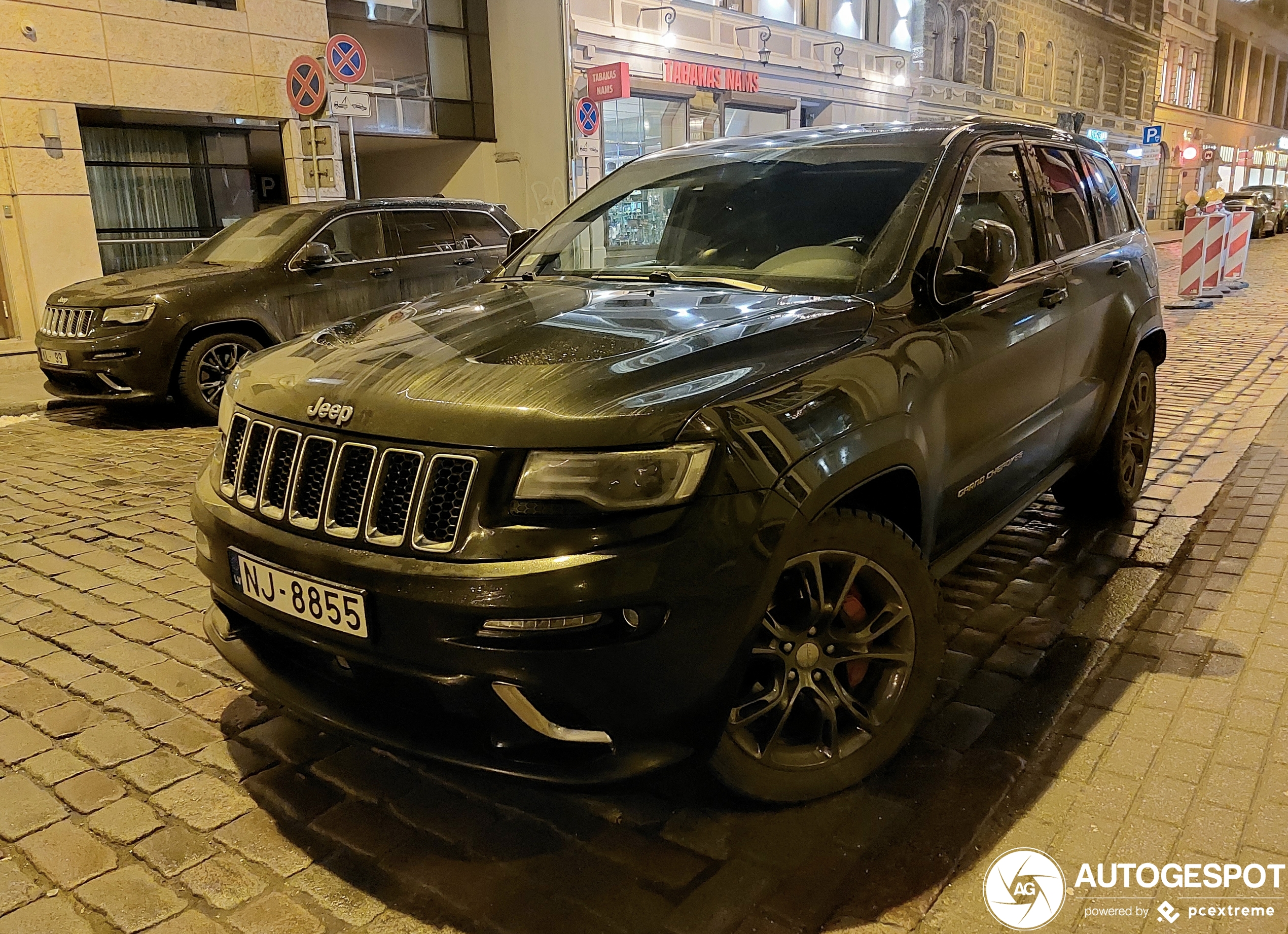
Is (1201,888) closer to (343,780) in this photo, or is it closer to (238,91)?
(343,780)

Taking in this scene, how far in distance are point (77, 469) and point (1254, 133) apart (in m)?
67.6

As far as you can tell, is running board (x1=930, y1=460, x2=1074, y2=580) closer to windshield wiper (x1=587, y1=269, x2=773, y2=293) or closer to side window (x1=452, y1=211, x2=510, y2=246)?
windshield wiper (x1=587, y1=269, x2=773, y2=293)

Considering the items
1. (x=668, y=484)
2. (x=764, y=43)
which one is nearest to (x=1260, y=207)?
(x=764, y=43)

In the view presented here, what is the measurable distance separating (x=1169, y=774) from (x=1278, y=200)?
147 feet

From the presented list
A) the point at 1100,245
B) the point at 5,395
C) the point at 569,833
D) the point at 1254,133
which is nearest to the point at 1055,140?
the point at 1100,245

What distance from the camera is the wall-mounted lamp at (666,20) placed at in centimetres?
1856

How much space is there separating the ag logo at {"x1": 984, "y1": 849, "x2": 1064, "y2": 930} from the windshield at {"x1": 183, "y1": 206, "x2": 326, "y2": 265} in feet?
24.6

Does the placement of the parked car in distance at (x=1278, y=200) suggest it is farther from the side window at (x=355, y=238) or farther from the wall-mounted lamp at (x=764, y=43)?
the side window at (x=355, y=238)

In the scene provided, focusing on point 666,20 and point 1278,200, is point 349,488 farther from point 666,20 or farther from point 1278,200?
point 1278,200

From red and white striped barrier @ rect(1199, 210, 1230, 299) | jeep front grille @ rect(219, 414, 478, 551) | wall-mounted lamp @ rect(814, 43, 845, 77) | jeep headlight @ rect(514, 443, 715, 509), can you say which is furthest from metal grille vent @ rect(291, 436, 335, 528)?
wall-mounted lamp @ rect(814, 43, 845, 77)

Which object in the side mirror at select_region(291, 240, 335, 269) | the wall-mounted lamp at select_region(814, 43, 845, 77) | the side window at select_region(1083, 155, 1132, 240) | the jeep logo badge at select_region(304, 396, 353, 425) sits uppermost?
the wall-mounted lamp at select_region(814, 43, 845, 77)

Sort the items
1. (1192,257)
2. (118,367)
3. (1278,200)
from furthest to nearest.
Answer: (1278,200) < (1192,257) < (118,367)

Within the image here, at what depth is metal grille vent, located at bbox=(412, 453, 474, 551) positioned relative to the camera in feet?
6.97

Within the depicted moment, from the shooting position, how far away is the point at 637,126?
1925cm
